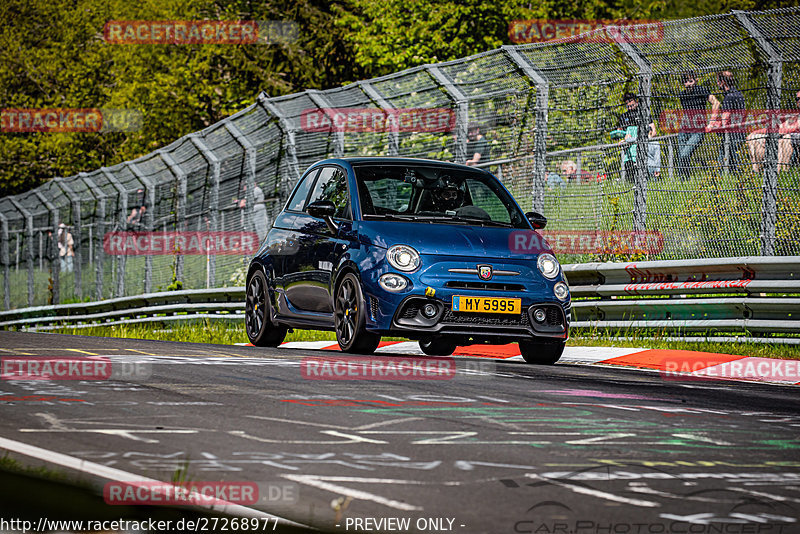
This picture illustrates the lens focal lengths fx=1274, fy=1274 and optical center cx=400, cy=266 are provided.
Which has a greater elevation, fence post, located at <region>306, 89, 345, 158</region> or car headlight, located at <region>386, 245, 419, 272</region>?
fence post, located at <region>306, 89, 345, 158</region>

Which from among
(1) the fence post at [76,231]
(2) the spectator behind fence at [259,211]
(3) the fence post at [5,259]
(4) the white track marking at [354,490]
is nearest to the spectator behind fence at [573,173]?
(2) the spectator behind fence at [259,211]

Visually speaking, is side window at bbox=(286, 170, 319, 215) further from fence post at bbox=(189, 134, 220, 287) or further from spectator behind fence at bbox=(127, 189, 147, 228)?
spectator behind fence at bbox=(127, 189, 147, 228)

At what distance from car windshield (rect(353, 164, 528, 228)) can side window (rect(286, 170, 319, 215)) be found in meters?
0.74

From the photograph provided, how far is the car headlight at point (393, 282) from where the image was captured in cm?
1024

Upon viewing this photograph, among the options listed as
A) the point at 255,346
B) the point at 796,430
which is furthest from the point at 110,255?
the point at 796,430

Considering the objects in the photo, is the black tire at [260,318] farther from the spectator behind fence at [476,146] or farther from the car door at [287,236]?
the spectator behind fence at [476,146]

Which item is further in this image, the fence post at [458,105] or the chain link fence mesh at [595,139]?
the fence post at [458,105]

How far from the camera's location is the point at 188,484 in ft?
15.5

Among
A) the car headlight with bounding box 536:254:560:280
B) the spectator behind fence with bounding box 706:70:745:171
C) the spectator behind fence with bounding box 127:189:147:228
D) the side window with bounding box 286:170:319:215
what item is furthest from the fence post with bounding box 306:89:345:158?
the spectator behind fence with bounding box 127:189:147:228

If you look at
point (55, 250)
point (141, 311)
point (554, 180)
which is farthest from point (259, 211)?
point (55, 250)

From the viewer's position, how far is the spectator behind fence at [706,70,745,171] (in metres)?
12.2

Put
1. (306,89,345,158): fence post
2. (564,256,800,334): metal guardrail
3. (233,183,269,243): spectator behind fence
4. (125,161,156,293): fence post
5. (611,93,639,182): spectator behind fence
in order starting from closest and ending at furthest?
(564,256,800,334): metal guardrail < (611,93,639,182): spectator behind fence < (306,89,345,158): fence post < (233,183,269,243): spectator behind fence < (125,161,156,293): fence post

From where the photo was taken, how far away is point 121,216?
24.8 meters

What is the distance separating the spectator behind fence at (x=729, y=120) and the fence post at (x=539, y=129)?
2.14 metres
